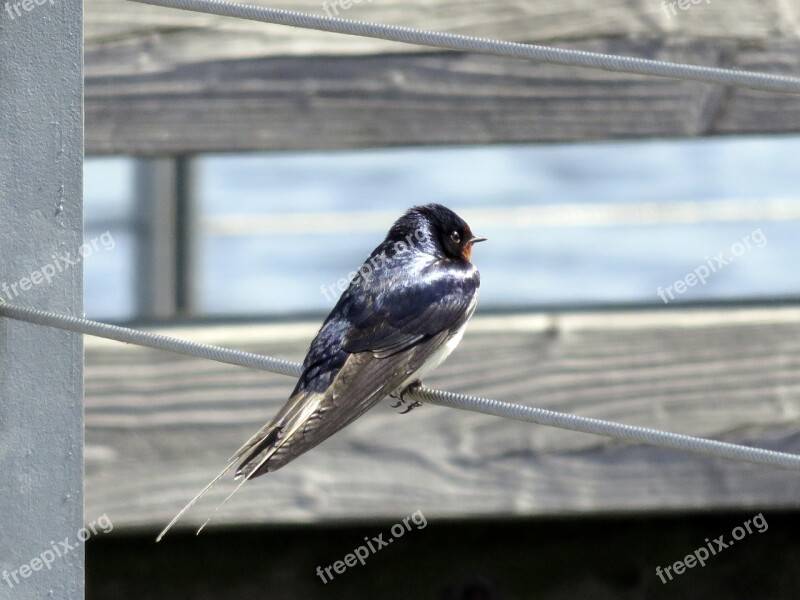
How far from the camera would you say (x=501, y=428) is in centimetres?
306

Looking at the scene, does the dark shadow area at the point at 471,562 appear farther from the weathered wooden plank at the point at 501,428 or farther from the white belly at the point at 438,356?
the white belly at the point at 438,356

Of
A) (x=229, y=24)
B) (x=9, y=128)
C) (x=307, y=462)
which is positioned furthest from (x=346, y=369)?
(x=9, y=128)

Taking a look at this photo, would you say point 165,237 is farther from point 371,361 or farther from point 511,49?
point 511,49

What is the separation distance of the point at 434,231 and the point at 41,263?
1862mm

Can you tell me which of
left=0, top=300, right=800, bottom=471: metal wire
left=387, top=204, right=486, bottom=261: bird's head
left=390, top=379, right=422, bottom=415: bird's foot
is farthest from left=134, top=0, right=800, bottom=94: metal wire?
left=387, top=204, right=486, bottom=261: bird's head

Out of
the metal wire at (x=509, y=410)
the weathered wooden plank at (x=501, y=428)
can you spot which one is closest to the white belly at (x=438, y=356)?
the weathered wooden plank at (x=501, y=428)

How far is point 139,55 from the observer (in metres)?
2.96

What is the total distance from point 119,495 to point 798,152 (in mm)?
3239

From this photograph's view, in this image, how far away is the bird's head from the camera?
4125 mm

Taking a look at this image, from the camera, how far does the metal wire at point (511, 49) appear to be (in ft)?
7.64

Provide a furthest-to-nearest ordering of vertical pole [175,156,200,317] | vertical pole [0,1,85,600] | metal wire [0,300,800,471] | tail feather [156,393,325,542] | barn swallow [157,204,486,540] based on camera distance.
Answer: vertical pole [175,156,200,317] < barn swallow [157,204,486,540] < tail feather [156,393,325,542] < vertical pole [0,1,85,600] < metal wire [0,300,800,471]

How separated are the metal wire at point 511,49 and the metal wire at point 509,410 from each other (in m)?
0.55

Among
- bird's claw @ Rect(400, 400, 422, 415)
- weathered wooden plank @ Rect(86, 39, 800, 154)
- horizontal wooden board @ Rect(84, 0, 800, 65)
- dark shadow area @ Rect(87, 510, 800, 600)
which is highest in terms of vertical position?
horizontal wooden board @ Rect(84, 0, 800, 65)

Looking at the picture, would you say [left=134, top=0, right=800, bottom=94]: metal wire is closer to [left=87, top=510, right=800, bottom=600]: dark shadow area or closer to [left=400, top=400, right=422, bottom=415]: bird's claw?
[left=400, top=400, right=422, bottom=415]: bird's claw
